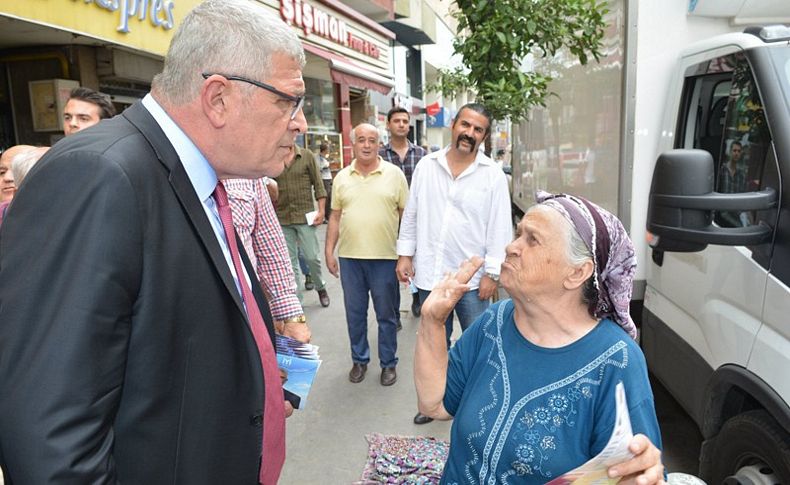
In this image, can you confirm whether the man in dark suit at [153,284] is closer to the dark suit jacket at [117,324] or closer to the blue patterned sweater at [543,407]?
the dark suit jacket at [117,324]

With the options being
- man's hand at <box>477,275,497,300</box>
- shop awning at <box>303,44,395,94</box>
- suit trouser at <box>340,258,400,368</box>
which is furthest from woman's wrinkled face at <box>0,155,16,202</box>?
shop awning at <box>303,44,395,94</box>

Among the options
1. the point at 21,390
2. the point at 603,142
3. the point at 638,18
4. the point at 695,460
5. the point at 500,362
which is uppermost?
the point at 638,18

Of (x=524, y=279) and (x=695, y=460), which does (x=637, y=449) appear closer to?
(x=524, y=279)

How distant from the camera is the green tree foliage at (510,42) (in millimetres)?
4234

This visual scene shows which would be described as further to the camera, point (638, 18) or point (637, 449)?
point (638, 18)

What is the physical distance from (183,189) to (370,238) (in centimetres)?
292

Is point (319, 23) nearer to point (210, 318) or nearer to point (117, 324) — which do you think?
point (210, 318)

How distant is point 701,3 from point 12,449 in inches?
127

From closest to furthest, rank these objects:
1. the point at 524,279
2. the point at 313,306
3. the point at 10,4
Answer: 1. the point at 524,279
2. the point at 10,4
3. the point at 313,306

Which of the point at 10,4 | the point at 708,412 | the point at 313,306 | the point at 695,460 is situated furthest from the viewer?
the point at 313,306

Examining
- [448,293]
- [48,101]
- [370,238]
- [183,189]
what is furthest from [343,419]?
[48,101]

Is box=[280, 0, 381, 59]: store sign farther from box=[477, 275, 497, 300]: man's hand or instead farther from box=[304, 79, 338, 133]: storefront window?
box=[477, 275, 497, 300]: man's hand

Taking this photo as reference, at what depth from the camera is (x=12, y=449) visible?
3.38ft

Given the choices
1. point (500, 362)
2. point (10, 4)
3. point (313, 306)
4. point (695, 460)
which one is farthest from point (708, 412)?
point (10, 4)
